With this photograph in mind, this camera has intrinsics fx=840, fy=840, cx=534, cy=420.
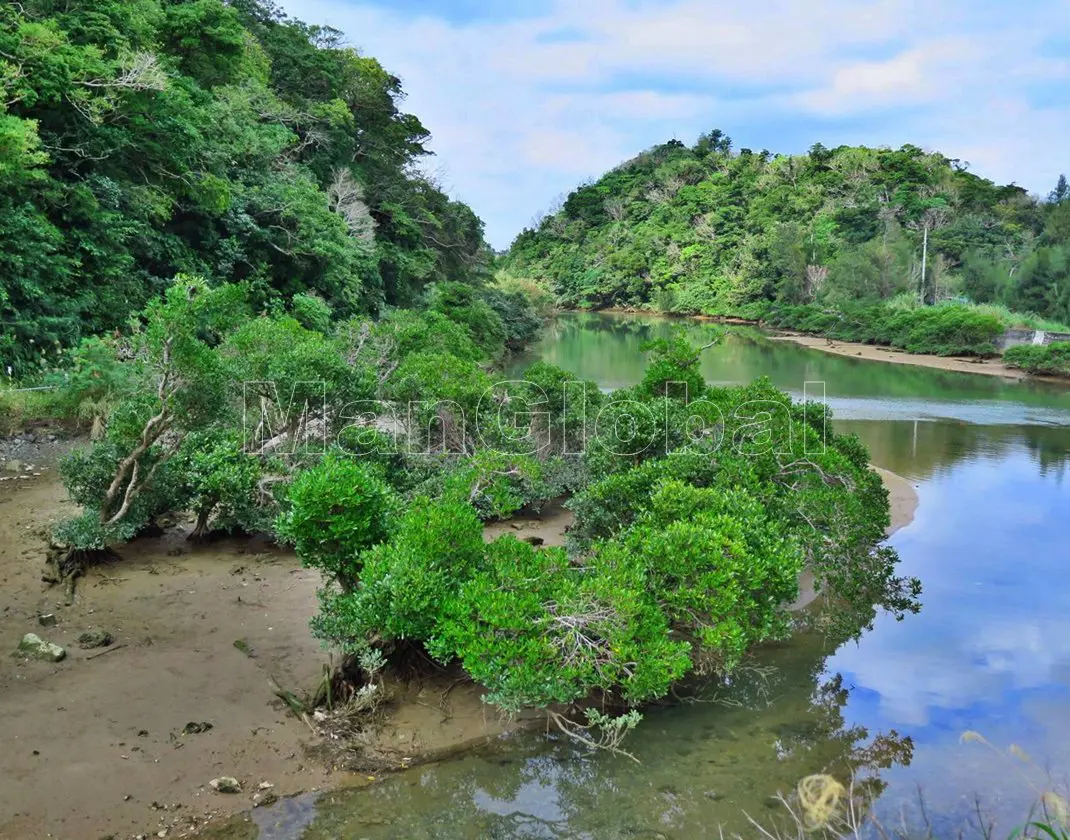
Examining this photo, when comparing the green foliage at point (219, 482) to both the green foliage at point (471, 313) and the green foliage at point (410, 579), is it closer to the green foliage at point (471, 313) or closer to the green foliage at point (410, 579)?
the green foliage at point (410, 579)

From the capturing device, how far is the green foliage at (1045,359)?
3247 cm

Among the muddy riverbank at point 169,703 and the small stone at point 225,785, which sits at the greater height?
the muddy riverbank at point 169,703

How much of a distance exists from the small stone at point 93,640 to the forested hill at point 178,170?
870 centimetres

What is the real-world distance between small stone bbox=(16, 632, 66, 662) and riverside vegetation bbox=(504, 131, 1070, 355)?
127ft

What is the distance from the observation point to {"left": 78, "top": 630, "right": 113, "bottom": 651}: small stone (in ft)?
24.5

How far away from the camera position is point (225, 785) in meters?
5.79

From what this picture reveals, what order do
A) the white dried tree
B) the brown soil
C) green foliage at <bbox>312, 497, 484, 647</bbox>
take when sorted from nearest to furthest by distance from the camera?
the brown soil, green foliage at <bbox>312, 497, 484, 647</bbox>, the white dried tree

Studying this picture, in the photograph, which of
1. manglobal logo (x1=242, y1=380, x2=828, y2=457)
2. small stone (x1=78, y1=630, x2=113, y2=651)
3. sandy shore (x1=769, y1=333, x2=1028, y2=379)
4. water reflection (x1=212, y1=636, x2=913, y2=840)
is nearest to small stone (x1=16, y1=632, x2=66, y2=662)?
small stone (x1=78, y1=630, x2=113, y2=651)

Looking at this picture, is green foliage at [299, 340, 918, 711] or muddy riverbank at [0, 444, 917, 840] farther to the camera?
green foliage at [299, 340, 918, 711]

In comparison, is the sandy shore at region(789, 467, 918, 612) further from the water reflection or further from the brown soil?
the brown soil

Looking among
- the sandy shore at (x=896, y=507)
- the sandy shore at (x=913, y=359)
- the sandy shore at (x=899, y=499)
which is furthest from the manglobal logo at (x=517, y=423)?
the sandy shore at (x=913, y=359)

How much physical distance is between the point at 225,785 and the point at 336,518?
6.73 ft

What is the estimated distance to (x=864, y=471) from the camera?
10406mm

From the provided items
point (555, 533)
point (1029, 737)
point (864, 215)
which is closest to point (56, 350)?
point (555, 533)
